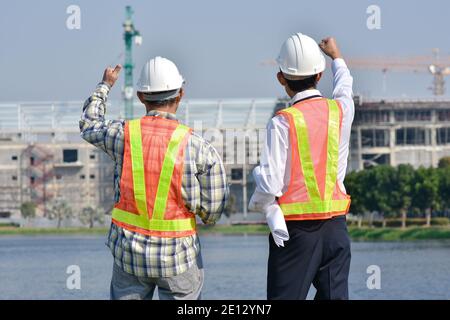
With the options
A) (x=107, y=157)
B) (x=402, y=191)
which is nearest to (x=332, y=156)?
(x=402, y=191)

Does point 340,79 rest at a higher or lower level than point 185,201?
higher

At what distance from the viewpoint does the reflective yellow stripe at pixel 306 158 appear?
176 inches

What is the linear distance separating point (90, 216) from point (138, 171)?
345 ft

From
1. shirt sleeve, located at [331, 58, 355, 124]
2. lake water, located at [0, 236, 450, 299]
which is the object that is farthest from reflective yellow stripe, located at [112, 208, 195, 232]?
lake water, located at [0, 236, 450, 299]

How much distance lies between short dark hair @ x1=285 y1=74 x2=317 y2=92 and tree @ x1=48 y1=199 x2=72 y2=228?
107m

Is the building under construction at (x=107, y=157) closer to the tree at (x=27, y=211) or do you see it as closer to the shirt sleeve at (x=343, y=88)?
the tree at (x=27, y=211)

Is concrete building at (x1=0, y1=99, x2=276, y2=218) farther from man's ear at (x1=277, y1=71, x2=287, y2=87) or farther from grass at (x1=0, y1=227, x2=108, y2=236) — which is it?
man's ear at (x1=277, y1=71, x2=287, y2=87)

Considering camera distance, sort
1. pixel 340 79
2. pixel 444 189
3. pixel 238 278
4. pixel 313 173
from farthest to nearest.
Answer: pixel 444 189 < pixel 238 278 < pixel 340 79 < pixel 313 173

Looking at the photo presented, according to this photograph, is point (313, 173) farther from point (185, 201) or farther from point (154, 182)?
point (154, 182)

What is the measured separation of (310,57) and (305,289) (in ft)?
2.79

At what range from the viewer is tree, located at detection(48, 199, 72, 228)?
11175cm

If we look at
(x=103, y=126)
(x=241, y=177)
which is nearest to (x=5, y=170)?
(x=241, y=177)

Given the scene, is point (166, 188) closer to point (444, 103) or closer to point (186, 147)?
point (186, 147)

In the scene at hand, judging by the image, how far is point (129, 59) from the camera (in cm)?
12688
